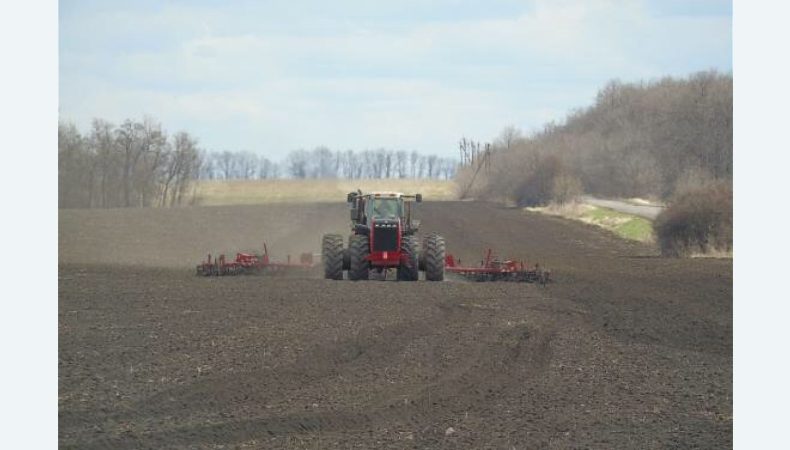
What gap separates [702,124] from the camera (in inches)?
1829

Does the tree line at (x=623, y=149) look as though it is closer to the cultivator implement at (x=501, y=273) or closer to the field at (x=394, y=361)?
the cultivator implement at (x=501, y=273)

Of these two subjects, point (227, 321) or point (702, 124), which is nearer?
point (227, 321)

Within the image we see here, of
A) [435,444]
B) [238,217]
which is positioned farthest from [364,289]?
[238,217]

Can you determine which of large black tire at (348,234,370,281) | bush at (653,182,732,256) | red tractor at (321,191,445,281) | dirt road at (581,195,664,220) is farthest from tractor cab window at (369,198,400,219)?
dirt road at (581,195,664,220)

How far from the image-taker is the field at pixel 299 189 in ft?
116

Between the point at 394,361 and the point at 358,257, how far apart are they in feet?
32.4

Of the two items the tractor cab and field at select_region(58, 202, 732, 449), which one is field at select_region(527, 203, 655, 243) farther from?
the tractor cab

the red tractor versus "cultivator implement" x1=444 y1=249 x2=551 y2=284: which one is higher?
the red tractor

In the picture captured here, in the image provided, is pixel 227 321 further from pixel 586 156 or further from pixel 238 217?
pixel 586 156

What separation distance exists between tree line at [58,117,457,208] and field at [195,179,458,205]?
1.70 ft

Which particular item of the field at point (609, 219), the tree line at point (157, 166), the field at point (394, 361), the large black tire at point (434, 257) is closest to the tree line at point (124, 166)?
the tree line at point (157, 166)

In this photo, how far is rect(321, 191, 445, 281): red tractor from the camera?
23.8 m

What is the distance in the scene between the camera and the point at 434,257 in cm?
2405

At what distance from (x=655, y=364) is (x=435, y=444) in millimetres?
5433
